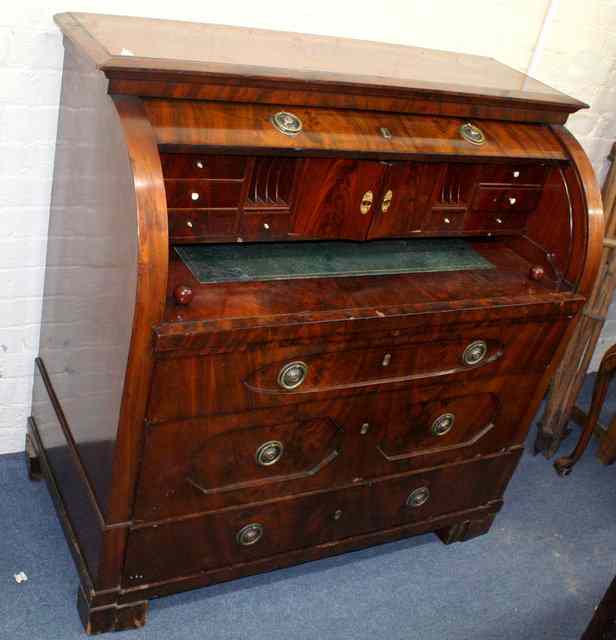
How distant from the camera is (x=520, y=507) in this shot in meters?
2.90

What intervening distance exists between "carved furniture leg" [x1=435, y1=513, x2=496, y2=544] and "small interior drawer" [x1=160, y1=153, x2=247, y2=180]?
1440 mm

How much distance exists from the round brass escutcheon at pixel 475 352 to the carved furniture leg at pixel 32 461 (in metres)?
1.33

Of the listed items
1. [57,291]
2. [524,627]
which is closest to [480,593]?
[524,627]

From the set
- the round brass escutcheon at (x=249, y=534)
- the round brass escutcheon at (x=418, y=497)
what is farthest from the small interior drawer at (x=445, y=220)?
the round brass escutcheon at (x=249, y=534)

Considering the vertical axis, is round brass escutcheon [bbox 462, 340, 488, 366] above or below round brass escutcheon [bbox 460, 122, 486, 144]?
below

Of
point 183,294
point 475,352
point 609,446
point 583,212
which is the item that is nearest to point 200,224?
point 183,294

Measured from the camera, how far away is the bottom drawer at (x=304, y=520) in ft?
6.65

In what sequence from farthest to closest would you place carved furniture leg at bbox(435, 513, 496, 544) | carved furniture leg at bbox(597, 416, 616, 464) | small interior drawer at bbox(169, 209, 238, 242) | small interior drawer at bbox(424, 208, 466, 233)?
1. carved furniture leg at bbox(597, 416, 616, 464)
2. carved furniture leg at bbox(435, 513, 496, 544)
3. small interior drawer at bbox(424, 208, 466, 233)
4. small interior drawer at bbox(169, 209, 238, 242)

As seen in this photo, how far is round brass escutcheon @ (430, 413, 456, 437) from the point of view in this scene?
2271 mm

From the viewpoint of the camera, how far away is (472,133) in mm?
2021

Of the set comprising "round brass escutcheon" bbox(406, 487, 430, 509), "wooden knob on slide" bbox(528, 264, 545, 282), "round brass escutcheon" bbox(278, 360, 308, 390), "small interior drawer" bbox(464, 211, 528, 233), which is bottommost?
"round brass escutcheon" bbox(406, 487, 430, 509)

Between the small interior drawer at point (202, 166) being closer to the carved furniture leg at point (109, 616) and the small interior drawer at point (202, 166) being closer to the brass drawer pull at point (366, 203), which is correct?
the brass drawer pull at point (366, 203)

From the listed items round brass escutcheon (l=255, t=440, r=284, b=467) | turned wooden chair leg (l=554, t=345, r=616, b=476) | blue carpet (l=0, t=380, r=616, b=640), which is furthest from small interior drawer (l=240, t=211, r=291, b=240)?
turned wooden chair leg (l=554, t=345, r=616, b=476)

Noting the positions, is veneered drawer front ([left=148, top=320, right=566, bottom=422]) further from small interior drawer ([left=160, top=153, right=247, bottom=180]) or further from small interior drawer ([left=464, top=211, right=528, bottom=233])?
small interior drawer ([left=160, top=153, right=247, bottom=180])
